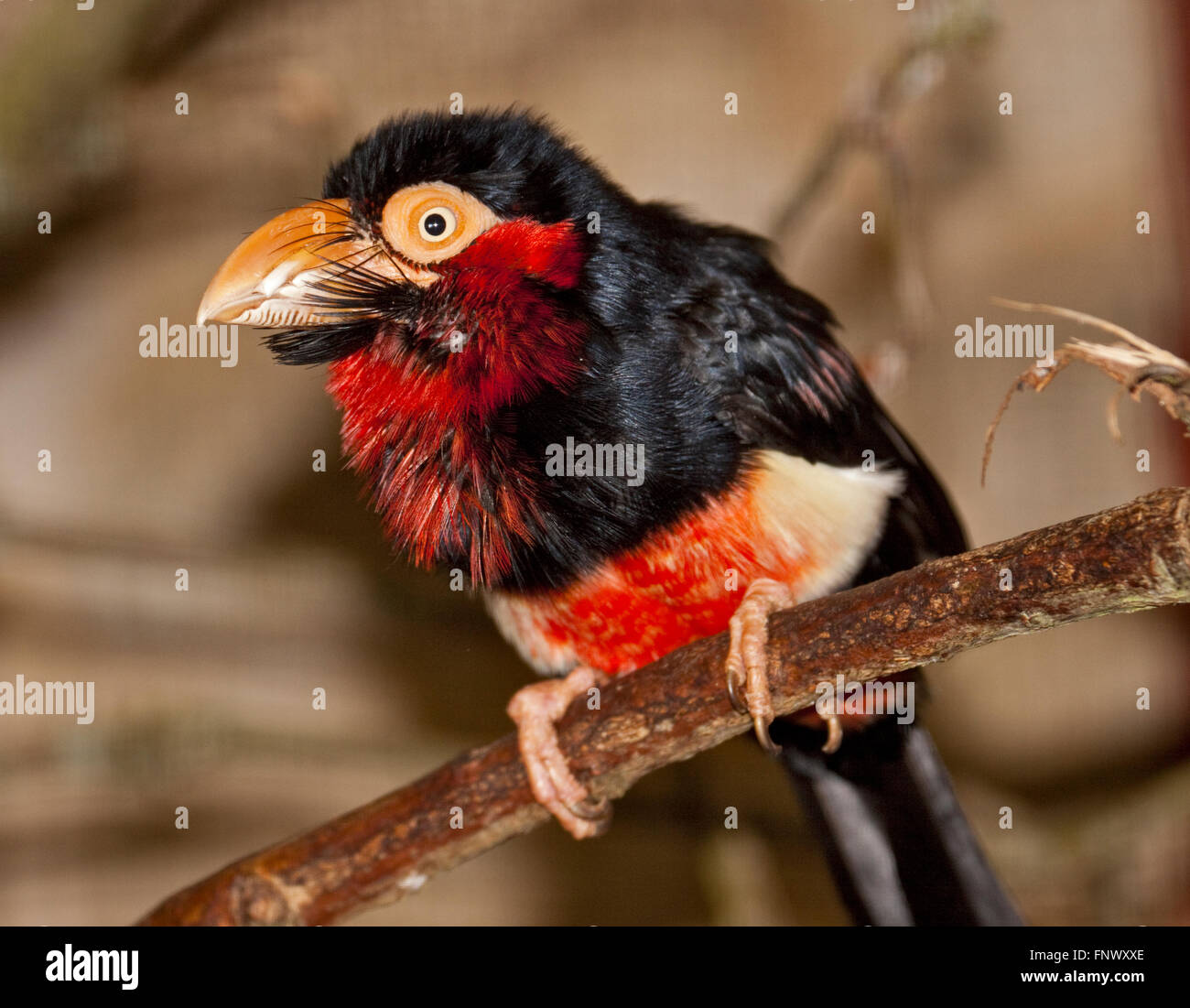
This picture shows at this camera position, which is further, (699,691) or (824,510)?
(824,510)

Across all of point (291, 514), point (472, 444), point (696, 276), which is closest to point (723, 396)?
point (696, 276)

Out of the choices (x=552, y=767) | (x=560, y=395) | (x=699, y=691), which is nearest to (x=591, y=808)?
(x=552, y=767)

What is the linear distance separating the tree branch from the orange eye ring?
0.89 meters

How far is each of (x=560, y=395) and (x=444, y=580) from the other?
145 cm

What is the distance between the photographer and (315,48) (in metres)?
3.48

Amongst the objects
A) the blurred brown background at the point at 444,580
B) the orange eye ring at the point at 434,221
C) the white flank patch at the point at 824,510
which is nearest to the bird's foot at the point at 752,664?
the white flank patch at the point at 824,510

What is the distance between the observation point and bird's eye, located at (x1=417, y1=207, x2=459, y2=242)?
2037 mm

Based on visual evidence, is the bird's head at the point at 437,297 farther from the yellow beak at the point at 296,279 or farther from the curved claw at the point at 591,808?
the curved claw at the point at 591,808

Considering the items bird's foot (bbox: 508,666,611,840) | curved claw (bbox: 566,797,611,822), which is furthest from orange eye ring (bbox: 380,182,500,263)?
curved claw (bbox: 566,797,611,822)

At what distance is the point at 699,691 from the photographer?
6.79ft

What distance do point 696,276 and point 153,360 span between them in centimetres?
217

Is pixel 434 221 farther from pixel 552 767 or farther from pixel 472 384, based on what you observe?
pixel 552 767

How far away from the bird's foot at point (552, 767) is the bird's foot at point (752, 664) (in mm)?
462

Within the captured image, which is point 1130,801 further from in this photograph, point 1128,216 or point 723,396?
point 723,396
